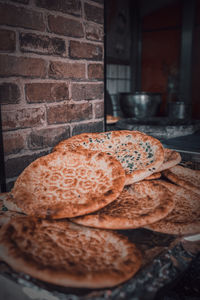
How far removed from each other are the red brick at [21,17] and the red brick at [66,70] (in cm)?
18

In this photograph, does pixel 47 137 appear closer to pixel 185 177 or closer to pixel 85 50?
pixel 85 50

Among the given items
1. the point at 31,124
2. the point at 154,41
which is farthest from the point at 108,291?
the point at 154,41

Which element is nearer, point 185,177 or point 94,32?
point 185,177

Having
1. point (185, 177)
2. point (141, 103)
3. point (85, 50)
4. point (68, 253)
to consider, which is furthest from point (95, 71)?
→ point (141, 103)

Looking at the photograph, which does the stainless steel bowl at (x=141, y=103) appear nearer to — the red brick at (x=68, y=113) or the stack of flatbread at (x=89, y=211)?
the red brick at (x=68, y=113)

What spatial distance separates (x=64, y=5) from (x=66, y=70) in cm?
→ 32

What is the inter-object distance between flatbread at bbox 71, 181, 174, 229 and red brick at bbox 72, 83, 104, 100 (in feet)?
2.09

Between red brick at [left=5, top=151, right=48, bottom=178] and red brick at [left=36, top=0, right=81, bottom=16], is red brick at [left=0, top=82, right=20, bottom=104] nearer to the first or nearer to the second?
red brick at [left=5, top=151, right=48, bottom=178]

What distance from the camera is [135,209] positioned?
0.89 metres

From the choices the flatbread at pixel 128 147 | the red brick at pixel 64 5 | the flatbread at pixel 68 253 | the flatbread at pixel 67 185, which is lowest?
the flatbread at pixel 68 253

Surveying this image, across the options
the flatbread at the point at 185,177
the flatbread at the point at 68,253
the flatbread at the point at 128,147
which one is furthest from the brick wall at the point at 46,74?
the flatbread at the point at 185,177

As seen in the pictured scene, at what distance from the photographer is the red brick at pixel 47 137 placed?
1.23 meters

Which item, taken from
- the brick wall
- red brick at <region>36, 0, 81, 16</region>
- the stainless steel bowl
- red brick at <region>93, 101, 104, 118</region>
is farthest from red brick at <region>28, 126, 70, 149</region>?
the stainless steel bowl

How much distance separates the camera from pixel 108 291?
58 centimetres
